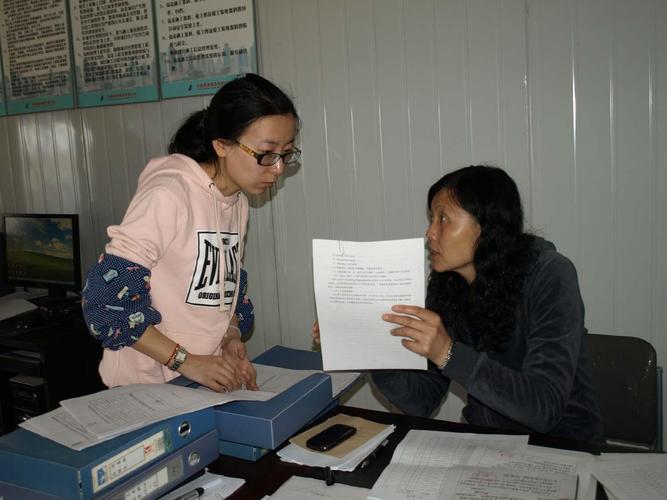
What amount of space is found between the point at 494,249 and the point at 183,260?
0.81 metres

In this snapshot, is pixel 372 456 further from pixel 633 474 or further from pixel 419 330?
pixel 633 474

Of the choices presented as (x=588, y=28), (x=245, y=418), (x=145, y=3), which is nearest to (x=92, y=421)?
(x=245, y=418)

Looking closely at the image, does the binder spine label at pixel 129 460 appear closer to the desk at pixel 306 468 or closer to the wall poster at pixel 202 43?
the desk at pixel 306 468

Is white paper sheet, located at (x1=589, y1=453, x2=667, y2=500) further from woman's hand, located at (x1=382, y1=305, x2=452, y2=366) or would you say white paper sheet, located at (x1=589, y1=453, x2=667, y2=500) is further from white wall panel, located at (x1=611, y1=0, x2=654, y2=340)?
white wall panel, located at (x1=611, y1=0, x2=654, y2=340)

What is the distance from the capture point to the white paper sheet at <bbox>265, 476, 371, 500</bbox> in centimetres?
109

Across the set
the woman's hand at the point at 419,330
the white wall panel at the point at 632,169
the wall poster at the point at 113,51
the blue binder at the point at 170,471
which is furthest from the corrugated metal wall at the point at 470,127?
the blue binder at the point at 170,471

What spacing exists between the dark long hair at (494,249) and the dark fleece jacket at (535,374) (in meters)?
0.03

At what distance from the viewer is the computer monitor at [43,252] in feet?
9.39

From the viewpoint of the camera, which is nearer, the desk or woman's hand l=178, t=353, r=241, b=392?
the desk

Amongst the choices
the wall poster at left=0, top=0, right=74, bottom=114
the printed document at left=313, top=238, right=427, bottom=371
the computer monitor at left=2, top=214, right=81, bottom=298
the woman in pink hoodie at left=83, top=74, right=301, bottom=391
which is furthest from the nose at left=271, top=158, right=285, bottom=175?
the wall poster at left=0, top=0, right=74, bottom=114

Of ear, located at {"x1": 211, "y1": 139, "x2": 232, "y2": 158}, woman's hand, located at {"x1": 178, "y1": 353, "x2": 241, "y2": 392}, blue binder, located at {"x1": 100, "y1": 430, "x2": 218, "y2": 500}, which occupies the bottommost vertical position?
blue binder, located at {"x1": 100, "y1": 430, "x2": 218, "y2": 500}

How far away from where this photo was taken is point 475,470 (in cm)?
113

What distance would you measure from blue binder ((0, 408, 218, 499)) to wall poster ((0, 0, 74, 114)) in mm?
2455

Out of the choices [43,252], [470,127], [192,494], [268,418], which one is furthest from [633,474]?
[43,252]
